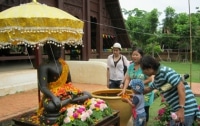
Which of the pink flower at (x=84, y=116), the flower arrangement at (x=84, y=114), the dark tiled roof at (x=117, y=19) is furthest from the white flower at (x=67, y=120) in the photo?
the dark tiled roof at (x=117, y=19)

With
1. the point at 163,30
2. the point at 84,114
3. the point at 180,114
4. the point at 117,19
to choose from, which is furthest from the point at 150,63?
the point at 163,30

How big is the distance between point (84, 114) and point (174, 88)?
1.23m

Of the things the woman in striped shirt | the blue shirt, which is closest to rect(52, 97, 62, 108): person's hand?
the woman in striped shirt

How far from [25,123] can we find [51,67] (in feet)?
2.88

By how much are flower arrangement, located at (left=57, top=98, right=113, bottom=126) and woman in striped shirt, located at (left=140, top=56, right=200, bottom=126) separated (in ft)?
3.32

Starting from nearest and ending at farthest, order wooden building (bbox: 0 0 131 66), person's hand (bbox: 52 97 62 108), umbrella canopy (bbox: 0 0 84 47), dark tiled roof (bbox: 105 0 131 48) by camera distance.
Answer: umbrella canopy (bbox: 0 0 84 47) < person's hand (bbox: 52 97 62 108) < wooden building (bbox: 0 0 131 66) < dark tiled roof (bbox: 105 0 131 48)

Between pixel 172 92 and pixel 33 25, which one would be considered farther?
pixel 33 25

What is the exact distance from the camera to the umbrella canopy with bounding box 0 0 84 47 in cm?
342

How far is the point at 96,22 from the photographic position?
14.4 metres

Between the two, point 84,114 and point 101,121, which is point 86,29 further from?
point 84,114

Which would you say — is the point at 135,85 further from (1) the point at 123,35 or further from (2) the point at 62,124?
(1) the point at 123,35

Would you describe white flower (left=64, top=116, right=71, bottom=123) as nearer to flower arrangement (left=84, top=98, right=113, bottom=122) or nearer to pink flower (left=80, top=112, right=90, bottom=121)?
pink flower (left=80, top=112, right=90, bottom=121)

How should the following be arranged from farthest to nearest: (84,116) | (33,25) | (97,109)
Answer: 1. (97,109)
2. (84,116)
3. (33,25)

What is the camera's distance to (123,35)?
16.9 m
